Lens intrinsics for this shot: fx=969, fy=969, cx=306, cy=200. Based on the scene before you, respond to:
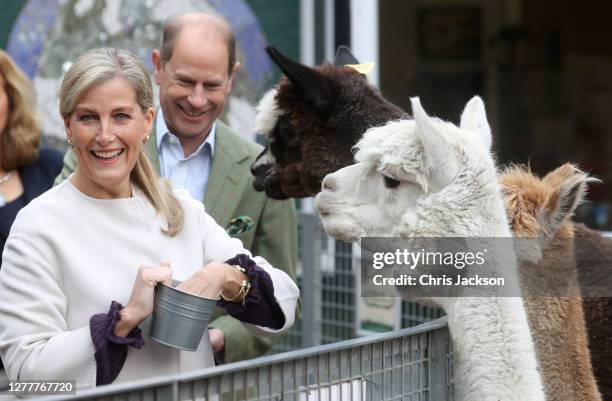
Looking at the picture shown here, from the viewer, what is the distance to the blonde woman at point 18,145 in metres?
3.90

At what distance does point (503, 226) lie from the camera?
258cm

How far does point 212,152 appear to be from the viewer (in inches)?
142

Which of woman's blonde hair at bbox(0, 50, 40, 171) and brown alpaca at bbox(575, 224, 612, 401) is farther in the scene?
woman's blonde hair at bbox(0, 50, 40, 171)

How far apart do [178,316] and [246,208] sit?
1352 millimetres

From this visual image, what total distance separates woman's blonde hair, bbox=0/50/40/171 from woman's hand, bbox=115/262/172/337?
1826 millimetres

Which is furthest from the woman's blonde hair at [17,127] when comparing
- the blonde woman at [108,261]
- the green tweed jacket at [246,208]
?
the blonde woman at [108,261]

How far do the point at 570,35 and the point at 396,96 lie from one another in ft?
8.23

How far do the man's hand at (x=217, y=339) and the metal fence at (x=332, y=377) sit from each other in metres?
0.90

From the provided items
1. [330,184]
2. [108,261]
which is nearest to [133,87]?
[108,261]

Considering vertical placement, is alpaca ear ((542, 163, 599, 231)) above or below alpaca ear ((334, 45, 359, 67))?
below

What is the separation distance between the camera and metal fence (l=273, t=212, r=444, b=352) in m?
5.46

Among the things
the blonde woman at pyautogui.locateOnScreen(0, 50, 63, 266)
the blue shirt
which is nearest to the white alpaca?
the blue shirt

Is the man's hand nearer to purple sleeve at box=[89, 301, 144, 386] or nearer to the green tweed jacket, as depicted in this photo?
the green tweed jacket

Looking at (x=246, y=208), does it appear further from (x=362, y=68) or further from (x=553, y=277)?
(x=553, y=277)
